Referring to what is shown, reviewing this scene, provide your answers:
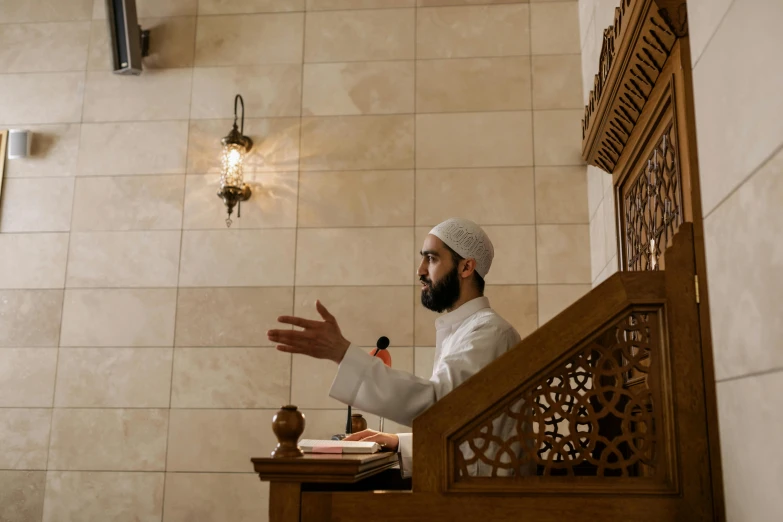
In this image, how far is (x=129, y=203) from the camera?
478 cm

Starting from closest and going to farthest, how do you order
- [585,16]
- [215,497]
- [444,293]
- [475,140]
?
[444,293] → [215,497] → [585,16] → [475,140]

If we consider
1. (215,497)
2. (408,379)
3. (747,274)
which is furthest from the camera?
(215,497)

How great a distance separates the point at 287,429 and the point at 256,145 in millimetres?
3183

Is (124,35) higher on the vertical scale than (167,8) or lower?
lower

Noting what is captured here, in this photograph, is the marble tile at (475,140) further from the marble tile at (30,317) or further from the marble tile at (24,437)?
the marble tile at (24,437)

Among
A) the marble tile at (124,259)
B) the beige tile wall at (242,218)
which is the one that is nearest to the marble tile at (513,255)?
the beige tile wall at (242,218)

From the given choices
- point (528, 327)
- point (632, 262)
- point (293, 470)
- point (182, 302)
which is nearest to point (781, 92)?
point (293, 470)

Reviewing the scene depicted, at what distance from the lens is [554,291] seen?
4.39 m

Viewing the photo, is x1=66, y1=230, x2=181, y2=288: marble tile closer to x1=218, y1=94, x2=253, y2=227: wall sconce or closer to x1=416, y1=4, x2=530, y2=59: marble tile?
x1=218, y1=94, x2=253, y2=227: wall sconce

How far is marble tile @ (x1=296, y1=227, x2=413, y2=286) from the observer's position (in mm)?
4496

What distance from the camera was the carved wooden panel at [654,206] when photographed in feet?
7.18

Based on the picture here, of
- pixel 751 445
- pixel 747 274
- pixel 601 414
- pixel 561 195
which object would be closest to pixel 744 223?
pixel 747 274

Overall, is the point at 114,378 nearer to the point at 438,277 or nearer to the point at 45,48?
the point at 45,48

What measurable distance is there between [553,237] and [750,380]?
2918mm
